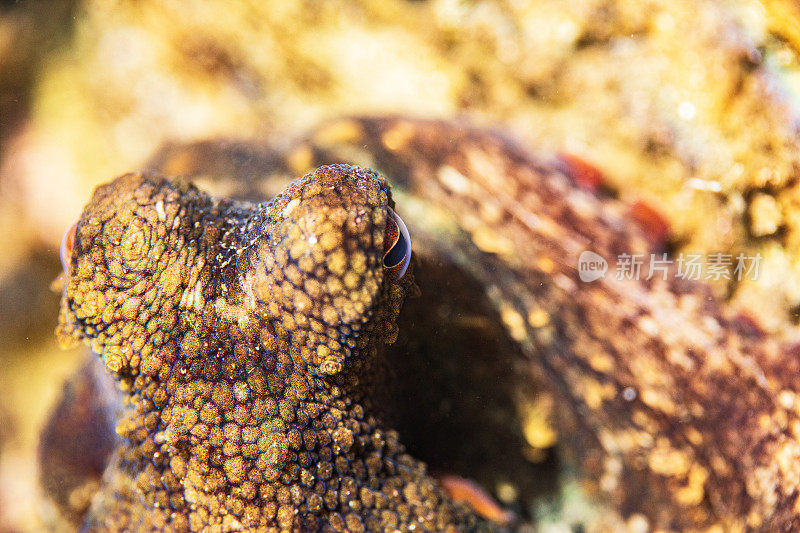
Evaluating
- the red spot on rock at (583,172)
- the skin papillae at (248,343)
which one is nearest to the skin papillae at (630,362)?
the red spot on rock at (583,172)

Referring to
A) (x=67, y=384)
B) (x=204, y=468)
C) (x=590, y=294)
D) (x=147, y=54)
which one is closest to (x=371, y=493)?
(x=204, y=468)

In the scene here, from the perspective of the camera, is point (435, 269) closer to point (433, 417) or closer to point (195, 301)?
point (433, 417)

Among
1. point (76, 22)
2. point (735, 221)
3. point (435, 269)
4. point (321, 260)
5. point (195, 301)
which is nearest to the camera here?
point (321, 260)

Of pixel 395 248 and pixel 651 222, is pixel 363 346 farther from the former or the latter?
pixel 651 222

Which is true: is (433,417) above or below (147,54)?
below

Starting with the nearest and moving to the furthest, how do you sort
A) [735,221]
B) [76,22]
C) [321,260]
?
[321,260] → [735,221] → [76,22]

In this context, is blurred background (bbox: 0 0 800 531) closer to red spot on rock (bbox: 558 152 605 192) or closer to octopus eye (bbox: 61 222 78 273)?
red spot on rock (bbox: 558 152 605 192)
